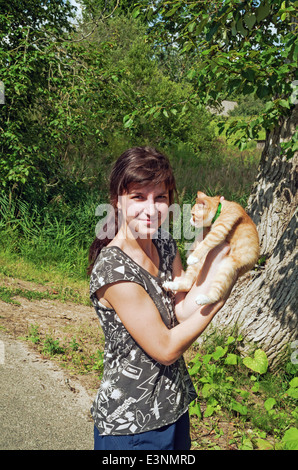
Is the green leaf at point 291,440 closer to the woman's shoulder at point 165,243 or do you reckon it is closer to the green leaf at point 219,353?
the green leaf at point 219,353

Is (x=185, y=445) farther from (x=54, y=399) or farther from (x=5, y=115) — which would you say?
(x=5, y=115)

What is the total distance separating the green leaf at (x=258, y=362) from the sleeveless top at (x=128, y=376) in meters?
2.80

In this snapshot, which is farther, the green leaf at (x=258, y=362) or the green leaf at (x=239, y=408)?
the green leaf at (x=258, y=362)

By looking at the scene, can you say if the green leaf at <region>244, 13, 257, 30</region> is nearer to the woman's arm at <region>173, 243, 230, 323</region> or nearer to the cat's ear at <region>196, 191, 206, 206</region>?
the cat's ear at <region>196, 191, 206, 206</region>

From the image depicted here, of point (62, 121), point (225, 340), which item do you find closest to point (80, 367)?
point (225, 340)

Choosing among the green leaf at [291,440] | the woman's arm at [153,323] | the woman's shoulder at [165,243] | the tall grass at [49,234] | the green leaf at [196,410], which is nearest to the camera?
the woman's arm at [153,323]

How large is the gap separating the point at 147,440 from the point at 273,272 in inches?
127

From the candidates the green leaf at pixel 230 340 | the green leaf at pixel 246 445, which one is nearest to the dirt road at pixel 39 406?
the green leaf at pixel 246 445

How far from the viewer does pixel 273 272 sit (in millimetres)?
4742

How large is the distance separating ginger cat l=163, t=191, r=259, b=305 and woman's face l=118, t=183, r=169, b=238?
0.16 metres

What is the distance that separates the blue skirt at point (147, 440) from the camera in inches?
74.3

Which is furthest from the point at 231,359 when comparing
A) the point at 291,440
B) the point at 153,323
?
the point at 153,323

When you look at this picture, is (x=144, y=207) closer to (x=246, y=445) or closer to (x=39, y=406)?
(x=246, y=445)

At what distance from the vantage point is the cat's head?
5.78 ft
